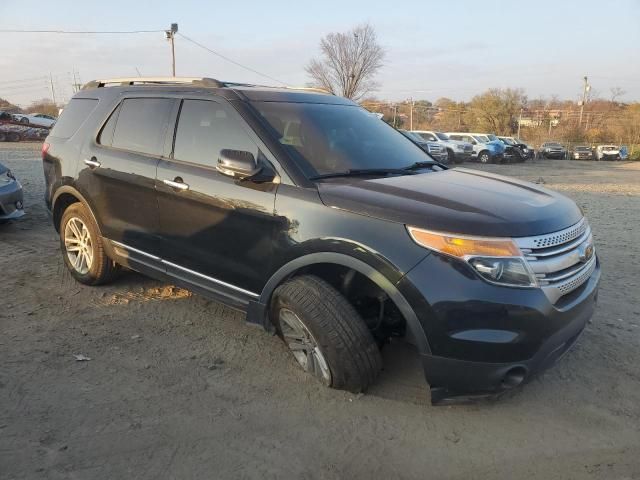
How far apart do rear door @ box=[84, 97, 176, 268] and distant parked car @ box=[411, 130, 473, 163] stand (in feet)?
82.0

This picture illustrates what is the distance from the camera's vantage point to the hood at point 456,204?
268 cm

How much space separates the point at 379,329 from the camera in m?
3.24

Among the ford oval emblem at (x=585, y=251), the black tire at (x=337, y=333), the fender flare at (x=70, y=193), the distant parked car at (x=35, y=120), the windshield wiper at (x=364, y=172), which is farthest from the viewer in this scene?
the distant parked car at (x=35, y=120)

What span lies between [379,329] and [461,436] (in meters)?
0.78

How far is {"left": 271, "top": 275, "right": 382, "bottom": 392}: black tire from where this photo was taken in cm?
292

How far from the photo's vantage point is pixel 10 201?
6.62 m

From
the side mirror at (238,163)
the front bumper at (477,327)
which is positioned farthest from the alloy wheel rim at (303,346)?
the side mirror at (238,163)

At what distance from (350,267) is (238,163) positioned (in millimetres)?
977

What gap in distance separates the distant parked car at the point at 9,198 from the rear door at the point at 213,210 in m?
3.84

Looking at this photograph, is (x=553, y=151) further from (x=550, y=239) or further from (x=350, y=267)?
(x=350, y=267)

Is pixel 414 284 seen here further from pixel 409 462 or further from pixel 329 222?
pixel 409 462

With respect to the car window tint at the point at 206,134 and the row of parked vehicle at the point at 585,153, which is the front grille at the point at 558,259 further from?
the row of parked vehicle at the point at 585,153

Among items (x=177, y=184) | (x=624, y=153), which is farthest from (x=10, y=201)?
(x=624, y=153)

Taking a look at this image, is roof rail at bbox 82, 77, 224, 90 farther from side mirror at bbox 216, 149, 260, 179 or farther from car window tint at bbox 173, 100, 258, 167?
side mirror at bbox 216, 149, 260, 179
